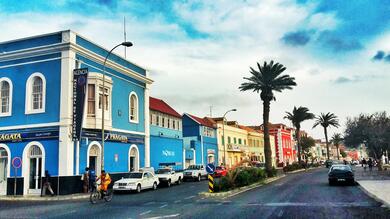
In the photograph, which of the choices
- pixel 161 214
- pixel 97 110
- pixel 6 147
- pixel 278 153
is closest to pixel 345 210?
pixel 161 214

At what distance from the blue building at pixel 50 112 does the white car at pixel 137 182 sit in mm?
2858

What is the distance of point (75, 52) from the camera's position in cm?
2709

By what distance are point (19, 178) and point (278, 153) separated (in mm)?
75123

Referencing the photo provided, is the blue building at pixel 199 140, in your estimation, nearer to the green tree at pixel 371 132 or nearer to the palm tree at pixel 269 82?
the palm tree at pixel 269 82

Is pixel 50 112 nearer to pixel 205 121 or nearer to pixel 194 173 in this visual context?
pixel 194 173

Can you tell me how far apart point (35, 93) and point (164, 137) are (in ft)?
56.5

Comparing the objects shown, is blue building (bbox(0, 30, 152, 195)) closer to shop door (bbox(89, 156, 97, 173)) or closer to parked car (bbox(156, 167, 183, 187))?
shop door (bbox(89, 156, 97, 173))

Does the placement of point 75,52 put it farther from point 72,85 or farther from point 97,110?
point 97,110

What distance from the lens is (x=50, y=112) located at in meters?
26.7

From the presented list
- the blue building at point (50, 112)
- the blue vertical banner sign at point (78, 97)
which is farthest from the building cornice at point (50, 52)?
the blue vertical banner sign at point (78, 97)

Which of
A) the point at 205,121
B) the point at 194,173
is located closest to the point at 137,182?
the point at 194,173

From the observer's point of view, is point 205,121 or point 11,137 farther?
point 205,121

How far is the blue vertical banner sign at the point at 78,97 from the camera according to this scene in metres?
25.8

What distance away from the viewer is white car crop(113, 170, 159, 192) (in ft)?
85.4
